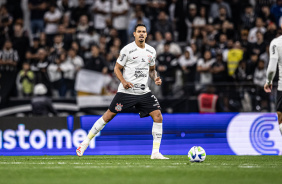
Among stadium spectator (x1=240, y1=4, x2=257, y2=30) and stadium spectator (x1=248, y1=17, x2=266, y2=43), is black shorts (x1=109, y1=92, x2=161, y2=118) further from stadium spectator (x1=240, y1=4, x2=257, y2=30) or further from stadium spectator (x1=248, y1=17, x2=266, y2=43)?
stadium spectator (x1=240, y1=4, x2=257, y2=30)

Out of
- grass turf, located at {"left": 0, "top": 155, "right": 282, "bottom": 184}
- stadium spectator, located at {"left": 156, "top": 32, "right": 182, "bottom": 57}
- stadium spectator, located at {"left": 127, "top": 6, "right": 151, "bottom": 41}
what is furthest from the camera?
stadium spectator, located at {"left": 127, "top": 6, "right": 151, "bottom": 41}

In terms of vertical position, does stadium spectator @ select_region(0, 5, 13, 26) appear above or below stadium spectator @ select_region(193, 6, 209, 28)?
above

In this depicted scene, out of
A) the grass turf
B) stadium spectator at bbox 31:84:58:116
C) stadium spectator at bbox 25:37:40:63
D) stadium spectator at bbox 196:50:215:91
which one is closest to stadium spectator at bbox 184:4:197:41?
stadium spectator at bbox 196:50:215:91

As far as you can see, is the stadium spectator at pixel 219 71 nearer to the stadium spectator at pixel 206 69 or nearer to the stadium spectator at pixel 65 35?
the stadium spectator at pixel 206 69

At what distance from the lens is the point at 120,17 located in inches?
795

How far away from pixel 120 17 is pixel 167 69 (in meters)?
3.84

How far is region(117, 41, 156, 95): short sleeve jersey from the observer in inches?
394

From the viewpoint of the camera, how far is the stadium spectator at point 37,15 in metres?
21.0

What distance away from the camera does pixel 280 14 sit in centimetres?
1894

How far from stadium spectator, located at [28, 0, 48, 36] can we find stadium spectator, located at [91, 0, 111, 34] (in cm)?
211

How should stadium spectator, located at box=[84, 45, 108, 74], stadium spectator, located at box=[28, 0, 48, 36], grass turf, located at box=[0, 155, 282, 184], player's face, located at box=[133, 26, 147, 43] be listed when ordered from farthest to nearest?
stadium spectator, located at box=[28, 0, 48, 36], stadium spectator, located at box=[84, 45, 108, 74], player's face, located at box=[133, 26, 147, 43], grass turf, located at box=[0, 155, 282, 184]

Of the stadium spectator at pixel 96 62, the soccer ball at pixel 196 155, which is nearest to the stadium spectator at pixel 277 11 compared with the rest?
the stadium spectator at pixel 96 62

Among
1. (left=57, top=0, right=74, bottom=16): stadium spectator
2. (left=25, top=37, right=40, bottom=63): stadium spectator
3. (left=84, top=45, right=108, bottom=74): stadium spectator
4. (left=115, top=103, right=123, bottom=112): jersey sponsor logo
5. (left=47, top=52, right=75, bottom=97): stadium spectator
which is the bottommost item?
(left=115, top=103, right=123, bottom=112): jersey sponsor logo

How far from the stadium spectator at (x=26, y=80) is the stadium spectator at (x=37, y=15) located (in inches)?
132
